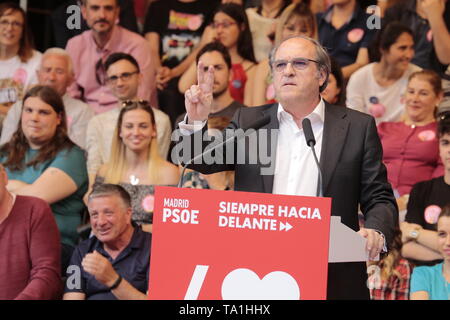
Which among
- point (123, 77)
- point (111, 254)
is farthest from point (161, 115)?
point (111, 254)

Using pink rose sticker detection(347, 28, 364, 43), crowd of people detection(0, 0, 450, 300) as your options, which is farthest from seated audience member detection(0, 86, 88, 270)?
pink rose sticker detection(347, 28, 364, 43)

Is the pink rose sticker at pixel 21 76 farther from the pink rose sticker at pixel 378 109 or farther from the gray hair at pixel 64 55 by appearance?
the pink rose sticker at pixel 378 109

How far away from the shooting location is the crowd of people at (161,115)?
4.06 metres

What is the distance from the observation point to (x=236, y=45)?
564cm

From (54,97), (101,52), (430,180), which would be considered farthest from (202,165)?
(101,52)

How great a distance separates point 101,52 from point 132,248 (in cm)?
198

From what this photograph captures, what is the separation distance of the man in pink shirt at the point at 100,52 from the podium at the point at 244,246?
137 inches

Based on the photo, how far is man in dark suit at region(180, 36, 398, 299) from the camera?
265cm

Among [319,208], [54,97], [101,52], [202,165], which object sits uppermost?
[101,52]

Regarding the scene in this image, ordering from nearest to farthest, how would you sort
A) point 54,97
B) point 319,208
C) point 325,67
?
point 319,208, point 325,67, point 54,97

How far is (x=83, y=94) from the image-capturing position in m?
5.84

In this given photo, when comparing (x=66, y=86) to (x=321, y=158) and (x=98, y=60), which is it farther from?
(x=321, y=158)
